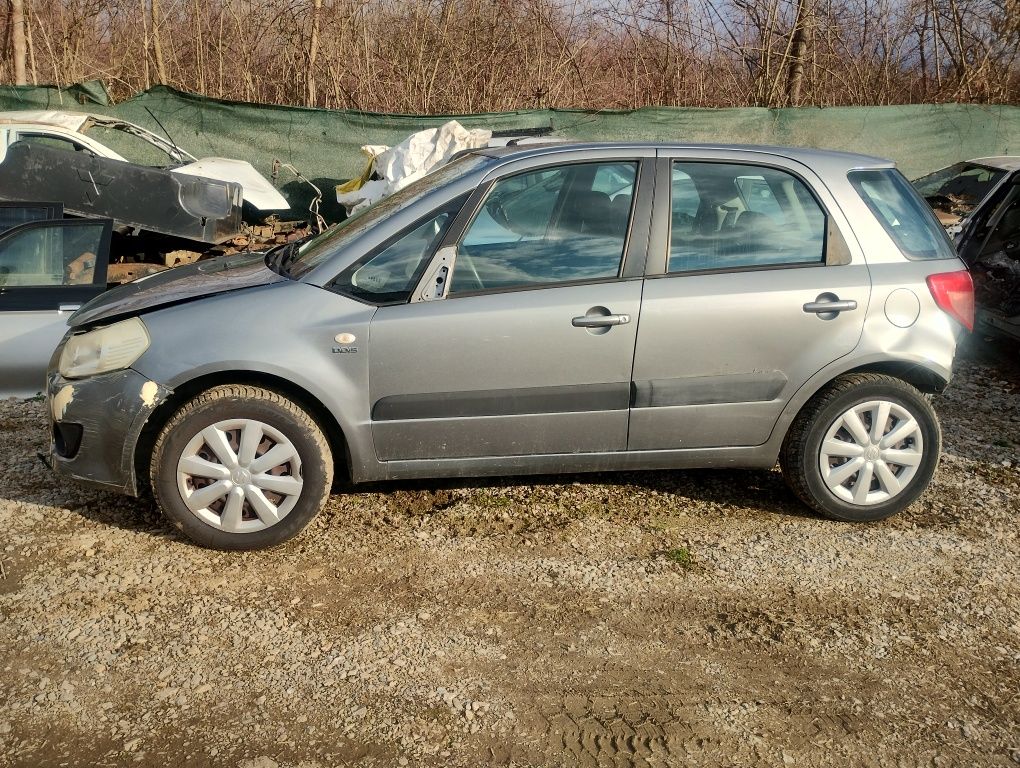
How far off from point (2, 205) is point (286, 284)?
341 cm

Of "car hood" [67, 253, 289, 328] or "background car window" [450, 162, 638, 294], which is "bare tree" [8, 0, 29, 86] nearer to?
"car hood" [67, 253, 289, 328]

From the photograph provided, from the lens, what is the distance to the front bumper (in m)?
3.82

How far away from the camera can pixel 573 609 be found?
3.59m

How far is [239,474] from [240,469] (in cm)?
2

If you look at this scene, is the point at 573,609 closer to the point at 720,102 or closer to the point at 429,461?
the point at 429,461

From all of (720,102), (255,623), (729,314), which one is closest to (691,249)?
(729,314)

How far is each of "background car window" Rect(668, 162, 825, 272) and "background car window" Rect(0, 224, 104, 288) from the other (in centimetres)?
382

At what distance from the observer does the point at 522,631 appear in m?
3.45

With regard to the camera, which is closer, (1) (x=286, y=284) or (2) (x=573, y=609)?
(2) (x=573, y=609)

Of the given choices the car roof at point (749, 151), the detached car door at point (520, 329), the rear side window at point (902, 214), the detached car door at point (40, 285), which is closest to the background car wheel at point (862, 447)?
the rear side window at point (902, 214)

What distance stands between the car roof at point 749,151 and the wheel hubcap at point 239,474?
1.70 m

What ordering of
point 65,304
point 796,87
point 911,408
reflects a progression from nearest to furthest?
1. point 911,408
2. point 65,304
3. point 796,87

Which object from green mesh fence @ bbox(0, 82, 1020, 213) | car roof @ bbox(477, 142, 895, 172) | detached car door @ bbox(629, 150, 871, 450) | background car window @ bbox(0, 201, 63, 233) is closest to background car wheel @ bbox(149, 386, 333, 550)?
detached car door @ bbox(629, 150, 871, 450)

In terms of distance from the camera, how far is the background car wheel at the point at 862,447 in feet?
13.8
